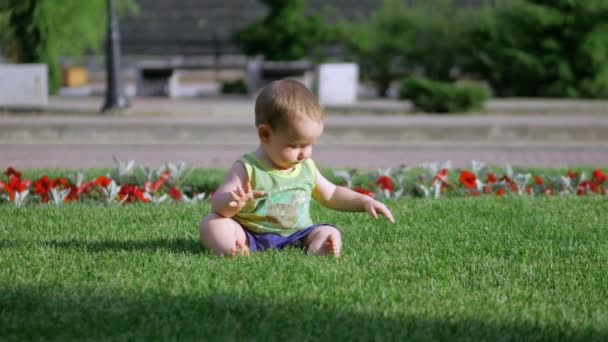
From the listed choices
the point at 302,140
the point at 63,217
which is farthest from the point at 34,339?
the point at 63,217

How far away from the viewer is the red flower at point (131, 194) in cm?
661

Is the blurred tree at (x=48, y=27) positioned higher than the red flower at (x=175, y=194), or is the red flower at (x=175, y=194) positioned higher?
the blurred tree at (x=48, y=27)

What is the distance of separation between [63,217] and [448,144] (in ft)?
23.2

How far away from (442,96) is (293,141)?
11.8 meters

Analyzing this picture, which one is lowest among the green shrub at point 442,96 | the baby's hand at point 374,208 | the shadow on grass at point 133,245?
the green shrub at point 442,96

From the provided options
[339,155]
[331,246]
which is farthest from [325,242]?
[339,155]

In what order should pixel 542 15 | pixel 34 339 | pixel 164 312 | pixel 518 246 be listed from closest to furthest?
pixel 34 339
pixel 164 312
pixel 518 246
pixel 542 15

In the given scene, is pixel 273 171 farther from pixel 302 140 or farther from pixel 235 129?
pixel 235 129

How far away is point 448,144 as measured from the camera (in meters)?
12.0

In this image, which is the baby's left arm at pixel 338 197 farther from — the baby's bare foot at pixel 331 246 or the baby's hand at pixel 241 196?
the baby's hand at pixel 241 196

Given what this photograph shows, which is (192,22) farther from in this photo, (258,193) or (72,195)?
(258,193)

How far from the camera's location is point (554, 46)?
19.3m

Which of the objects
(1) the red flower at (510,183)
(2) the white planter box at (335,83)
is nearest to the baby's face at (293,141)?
(1) the red flower at (510,183)

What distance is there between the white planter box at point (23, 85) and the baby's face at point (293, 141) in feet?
40.9
